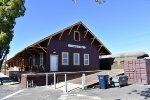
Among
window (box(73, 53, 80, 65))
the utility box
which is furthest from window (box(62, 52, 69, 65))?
the utility box

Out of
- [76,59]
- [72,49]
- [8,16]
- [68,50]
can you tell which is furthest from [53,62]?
[8,16]

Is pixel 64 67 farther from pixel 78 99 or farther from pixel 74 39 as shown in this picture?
pixel 78 99

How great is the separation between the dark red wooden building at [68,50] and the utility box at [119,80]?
986cm

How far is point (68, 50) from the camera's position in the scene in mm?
28969

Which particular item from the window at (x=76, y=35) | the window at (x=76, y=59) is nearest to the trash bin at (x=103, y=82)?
the window at (x=76, y=59)

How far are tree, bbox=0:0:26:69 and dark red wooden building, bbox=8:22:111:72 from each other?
2.80m

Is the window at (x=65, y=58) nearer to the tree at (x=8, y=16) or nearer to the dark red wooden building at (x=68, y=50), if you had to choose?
the dark red wooden building at (x=68, y=50)

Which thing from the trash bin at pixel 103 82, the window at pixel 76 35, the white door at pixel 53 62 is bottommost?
the trash bin at pixel 103 82

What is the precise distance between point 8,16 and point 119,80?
524 inches

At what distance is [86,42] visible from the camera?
31.0 meters

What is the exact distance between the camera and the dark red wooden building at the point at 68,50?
1080 inches

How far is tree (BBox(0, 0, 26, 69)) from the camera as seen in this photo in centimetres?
2416

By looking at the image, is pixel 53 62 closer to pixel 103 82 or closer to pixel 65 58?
pixel 65 58

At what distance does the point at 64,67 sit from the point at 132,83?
10.0m
